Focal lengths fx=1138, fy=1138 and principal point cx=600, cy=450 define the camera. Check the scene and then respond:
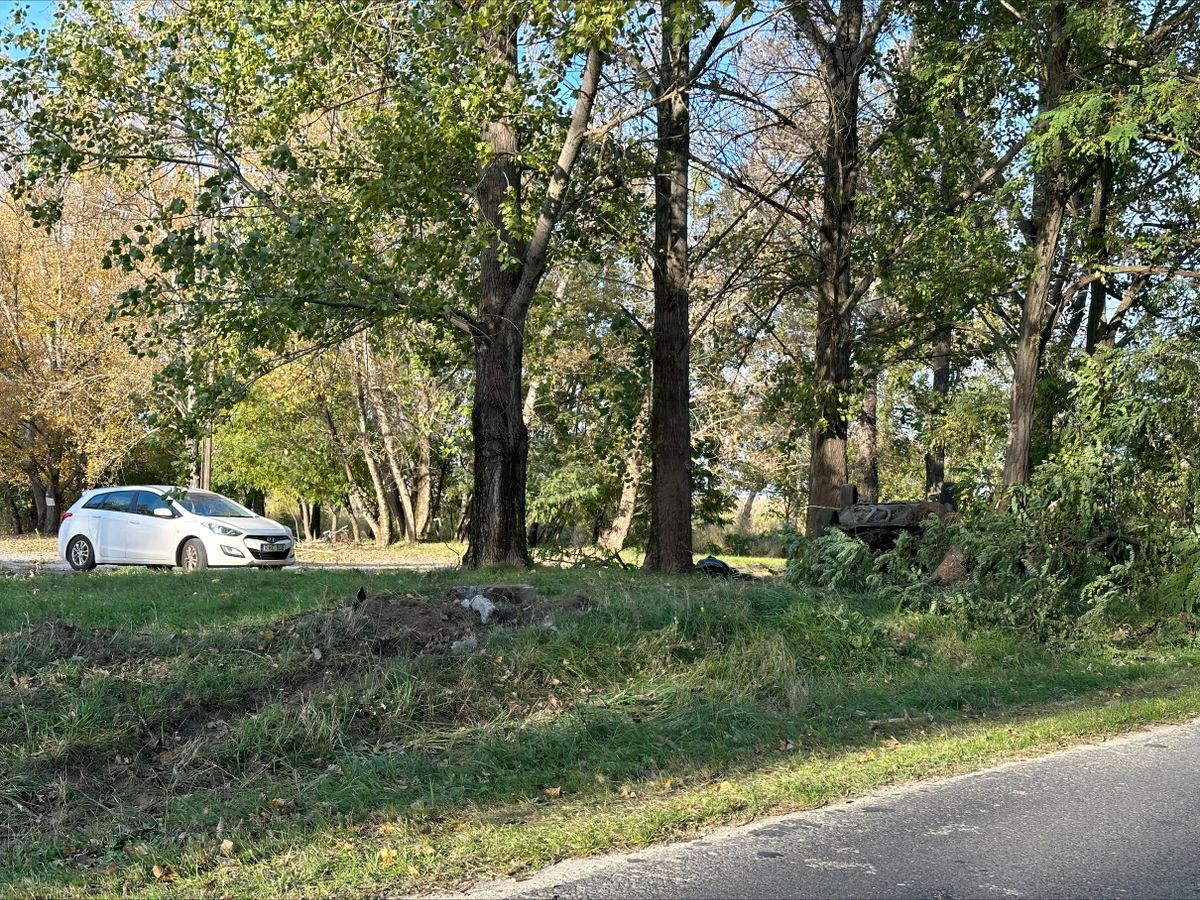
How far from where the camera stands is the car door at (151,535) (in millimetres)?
19375

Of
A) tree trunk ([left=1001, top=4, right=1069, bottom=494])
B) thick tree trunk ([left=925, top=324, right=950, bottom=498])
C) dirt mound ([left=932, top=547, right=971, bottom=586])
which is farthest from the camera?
thick tree trunk ([left=925, top=324, right=950, bottom=498])

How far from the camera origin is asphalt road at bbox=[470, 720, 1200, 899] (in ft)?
16.8

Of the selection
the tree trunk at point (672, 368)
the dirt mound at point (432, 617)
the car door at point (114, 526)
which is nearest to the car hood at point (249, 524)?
the car door at point (114, 526)

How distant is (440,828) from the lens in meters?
6.03

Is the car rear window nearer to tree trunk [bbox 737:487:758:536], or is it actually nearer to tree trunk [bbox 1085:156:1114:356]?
tree trunk [bbox 1085:156:1114:356]

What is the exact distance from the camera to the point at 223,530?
1923 centimetres

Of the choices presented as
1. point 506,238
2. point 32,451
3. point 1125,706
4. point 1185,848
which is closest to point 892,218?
point 506,238

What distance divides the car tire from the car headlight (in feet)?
8.35

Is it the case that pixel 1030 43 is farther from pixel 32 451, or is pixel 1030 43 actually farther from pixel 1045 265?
pixel 32 451

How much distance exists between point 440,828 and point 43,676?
11.4ft

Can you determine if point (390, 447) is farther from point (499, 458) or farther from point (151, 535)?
point (499, 458)

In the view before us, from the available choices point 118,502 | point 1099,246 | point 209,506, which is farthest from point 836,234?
point 118,502

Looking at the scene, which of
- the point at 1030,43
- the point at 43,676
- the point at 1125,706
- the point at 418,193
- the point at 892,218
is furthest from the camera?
the point at 892,218

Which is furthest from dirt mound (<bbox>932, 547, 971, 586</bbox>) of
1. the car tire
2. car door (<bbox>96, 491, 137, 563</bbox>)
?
the car tire
